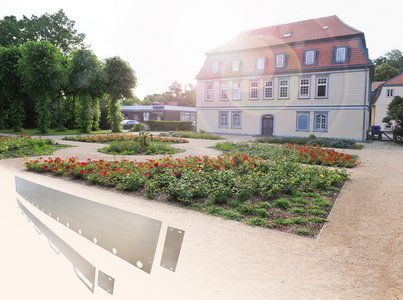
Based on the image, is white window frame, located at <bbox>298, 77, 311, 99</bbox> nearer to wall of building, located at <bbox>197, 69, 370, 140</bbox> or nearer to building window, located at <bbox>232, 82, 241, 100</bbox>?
wall of building, located at <bbox>197, 69, 370, 140</bbox>

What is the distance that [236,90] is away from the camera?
114 ft

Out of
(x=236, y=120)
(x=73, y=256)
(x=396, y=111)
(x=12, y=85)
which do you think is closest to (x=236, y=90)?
(x=236, y=120)

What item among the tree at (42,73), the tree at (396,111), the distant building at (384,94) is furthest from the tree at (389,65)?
the tree at (42,73)

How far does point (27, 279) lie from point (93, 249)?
82 centimetres

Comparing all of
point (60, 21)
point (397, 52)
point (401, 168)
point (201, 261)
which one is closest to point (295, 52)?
point (401, 168)

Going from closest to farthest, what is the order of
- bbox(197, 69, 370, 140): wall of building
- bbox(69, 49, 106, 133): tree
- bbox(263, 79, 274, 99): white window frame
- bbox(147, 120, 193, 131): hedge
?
bbox(197, 69, 370, 140): wall of building < bbox(263, 79, 274, 99): white window frame < bbox(69, 49, 106, 133): tree < bbox(147, 120, 193, 131): hedge

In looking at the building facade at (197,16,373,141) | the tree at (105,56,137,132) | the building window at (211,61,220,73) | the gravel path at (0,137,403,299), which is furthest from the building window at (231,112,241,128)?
the gravel path at (0,137,403,299)

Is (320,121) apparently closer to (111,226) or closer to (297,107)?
(297,107)

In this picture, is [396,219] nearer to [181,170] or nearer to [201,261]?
[201,261]

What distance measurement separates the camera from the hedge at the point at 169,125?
43281 mm

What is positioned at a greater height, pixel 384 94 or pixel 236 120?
pixel 384 94

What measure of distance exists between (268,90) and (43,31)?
112 feet

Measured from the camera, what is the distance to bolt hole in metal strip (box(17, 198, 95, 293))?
7.03 feet

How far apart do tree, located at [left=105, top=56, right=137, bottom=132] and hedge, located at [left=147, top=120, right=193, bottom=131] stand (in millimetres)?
7366
